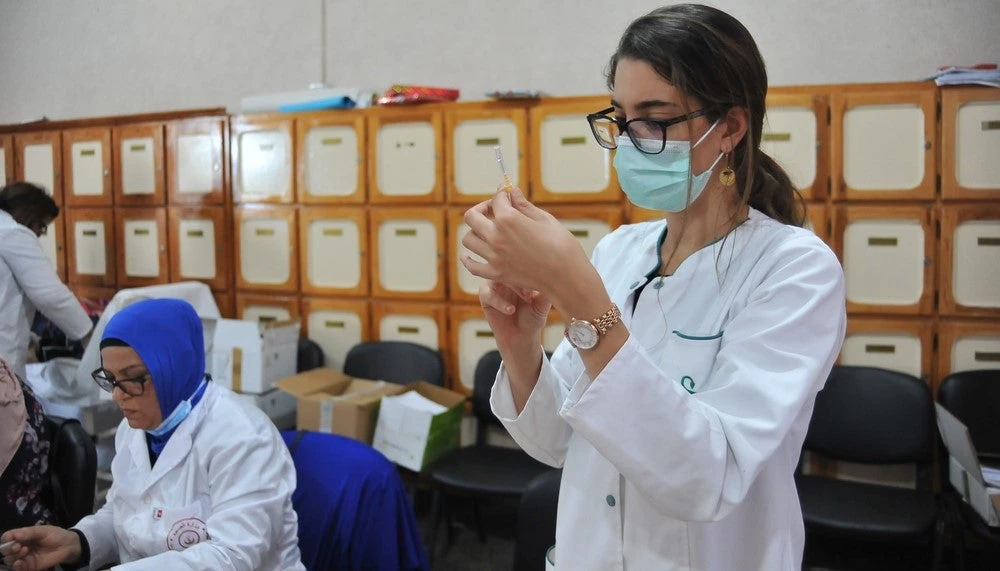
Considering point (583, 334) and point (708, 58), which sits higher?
point (708, 58)

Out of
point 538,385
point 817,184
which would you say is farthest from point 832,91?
point 538,385

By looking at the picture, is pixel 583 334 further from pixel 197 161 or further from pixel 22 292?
pixel 197 161

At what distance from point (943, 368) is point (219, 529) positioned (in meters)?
2.59

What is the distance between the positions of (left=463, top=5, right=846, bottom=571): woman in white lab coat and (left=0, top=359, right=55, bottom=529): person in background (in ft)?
4.61

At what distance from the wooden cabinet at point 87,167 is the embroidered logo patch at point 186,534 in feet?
10.7

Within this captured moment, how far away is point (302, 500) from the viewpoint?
5.35 ft

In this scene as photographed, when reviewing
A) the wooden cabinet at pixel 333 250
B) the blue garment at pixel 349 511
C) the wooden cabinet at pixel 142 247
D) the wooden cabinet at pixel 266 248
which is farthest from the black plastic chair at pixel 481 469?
the wooden cabinet at pixel 142 247

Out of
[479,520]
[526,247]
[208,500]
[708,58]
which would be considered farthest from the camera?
[479,520]

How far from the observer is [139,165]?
4.04 m

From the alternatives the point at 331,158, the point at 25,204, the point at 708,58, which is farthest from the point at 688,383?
the point at 25,204

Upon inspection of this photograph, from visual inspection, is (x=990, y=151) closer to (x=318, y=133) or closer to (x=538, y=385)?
(x=538, y=385)

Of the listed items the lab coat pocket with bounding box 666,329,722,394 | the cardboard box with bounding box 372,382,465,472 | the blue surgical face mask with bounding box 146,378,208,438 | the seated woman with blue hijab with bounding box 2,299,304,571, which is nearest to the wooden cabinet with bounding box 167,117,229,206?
the cardboard box with bounding box 372,382,465,472

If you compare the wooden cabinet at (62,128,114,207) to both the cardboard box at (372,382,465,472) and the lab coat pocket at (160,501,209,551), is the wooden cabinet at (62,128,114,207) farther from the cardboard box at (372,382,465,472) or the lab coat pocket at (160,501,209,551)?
the lab coat pocket at (160,501,209,551)

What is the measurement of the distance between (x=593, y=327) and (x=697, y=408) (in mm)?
133
